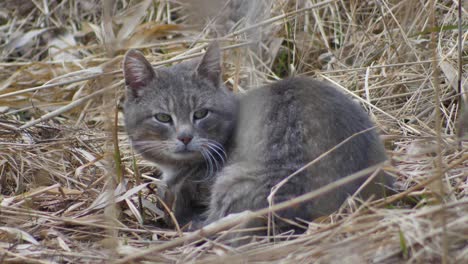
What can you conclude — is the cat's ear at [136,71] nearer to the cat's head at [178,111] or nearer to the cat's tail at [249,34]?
the cat's head at [178,111]

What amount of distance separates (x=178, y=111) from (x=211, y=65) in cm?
35

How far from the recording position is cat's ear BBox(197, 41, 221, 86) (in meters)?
3.77

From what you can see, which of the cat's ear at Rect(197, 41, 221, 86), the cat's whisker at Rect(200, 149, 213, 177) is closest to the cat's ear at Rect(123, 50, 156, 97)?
the cat's ear at Rect(197, 41, 221, 86)

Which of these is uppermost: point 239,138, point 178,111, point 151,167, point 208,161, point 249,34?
point 249,34

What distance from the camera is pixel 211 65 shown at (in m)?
3.84

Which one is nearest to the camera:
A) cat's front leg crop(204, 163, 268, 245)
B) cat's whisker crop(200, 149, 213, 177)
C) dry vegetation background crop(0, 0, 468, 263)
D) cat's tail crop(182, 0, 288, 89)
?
dry vegetation background crop(0, 0, 468, 263)

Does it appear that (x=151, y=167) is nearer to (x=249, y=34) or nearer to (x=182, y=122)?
(x=182, y=122)

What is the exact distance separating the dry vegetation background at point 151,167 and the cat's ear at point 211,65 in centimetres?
51

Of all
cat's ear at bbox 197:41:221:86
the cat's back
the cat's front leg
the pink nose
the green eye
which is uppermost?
cat's ear at bbox 197:41:221:86

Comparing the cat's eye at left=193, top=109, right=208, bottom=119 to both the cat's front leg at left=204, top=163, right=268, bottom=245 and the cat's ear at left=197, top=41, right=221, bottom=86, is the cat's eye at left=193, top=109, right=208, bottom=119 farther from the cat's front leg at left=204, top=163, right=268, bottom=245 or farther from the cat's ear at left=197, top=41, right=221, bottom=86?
the cat's front leg at left=204, top=163, right=268, bottom=245

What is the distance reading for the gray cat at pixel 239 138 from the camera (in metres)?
3.03

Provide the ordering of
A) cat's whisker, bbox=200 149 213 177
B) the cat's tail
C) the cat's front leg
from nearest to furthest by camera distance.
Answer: the cat's front leg, cat's whisker, bbox=200 149 213 177, the cat's tail

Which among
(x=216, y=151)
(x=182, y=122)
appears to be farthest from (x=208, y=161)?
(x=182, y=122)

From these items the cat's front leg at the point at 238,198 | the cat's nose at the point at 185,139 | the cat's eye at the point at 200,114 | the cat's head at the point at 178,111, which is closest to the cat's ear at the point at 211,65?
the cat's head at the point at 178,111
